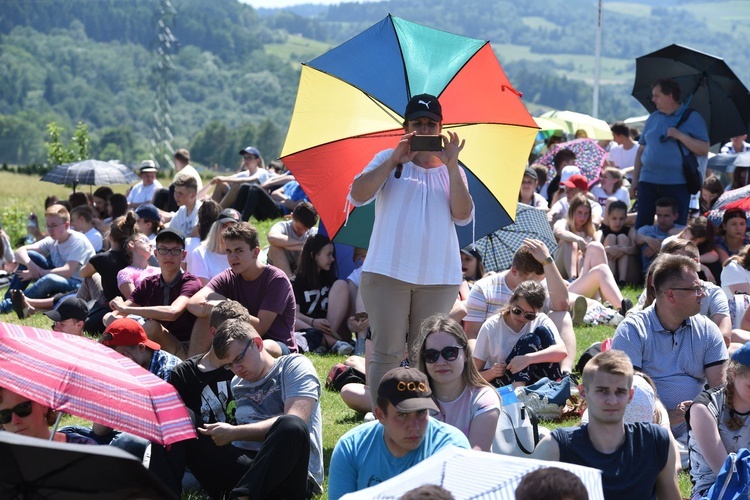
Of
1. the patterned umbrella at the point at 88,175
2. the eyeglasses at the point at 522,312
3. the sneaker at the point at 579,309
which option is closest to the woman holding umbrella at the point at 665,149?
the sneaker at the point at 579,309

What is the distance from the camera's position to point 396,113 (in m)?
6.68

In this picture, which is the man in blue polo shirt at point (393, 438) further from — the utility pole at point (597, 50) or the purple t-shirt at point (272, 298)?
the utility pole at point (597, 50)

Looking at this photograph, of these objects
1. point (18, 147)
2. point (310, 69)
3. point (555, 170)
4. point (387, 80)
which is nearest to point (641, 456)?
point (387, 80)

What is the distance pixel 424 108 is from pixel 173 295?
3.32 metres

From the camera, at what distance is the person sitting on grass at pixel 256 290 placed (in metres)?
7.74

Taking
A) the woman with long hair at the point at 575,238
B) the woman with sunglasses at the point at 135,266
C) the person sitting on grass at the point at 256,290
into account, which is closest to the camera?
the person sitting on grass at the point at 256,290

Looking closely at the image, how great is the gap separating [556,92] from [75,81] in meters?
89.4

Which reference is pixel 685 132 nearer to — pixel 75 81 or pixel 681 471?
pixel 681 471

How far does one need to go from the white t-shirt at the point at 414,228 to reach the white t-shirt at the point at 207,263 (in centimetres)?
362

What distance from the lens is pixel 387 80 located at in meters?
6.76

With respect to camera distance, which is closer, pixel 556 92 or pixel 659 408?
pixel 659 408

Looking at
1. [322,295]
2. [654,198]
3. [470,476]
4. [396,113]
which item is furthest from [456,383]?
[654,198]

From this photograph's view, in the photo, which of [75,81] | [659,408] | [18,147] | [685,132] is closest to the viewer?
[659,408]

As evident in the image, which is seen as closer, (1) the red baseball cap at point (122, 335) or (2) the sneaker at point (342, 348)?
(1) the red baseball cap at point (122, 335)
